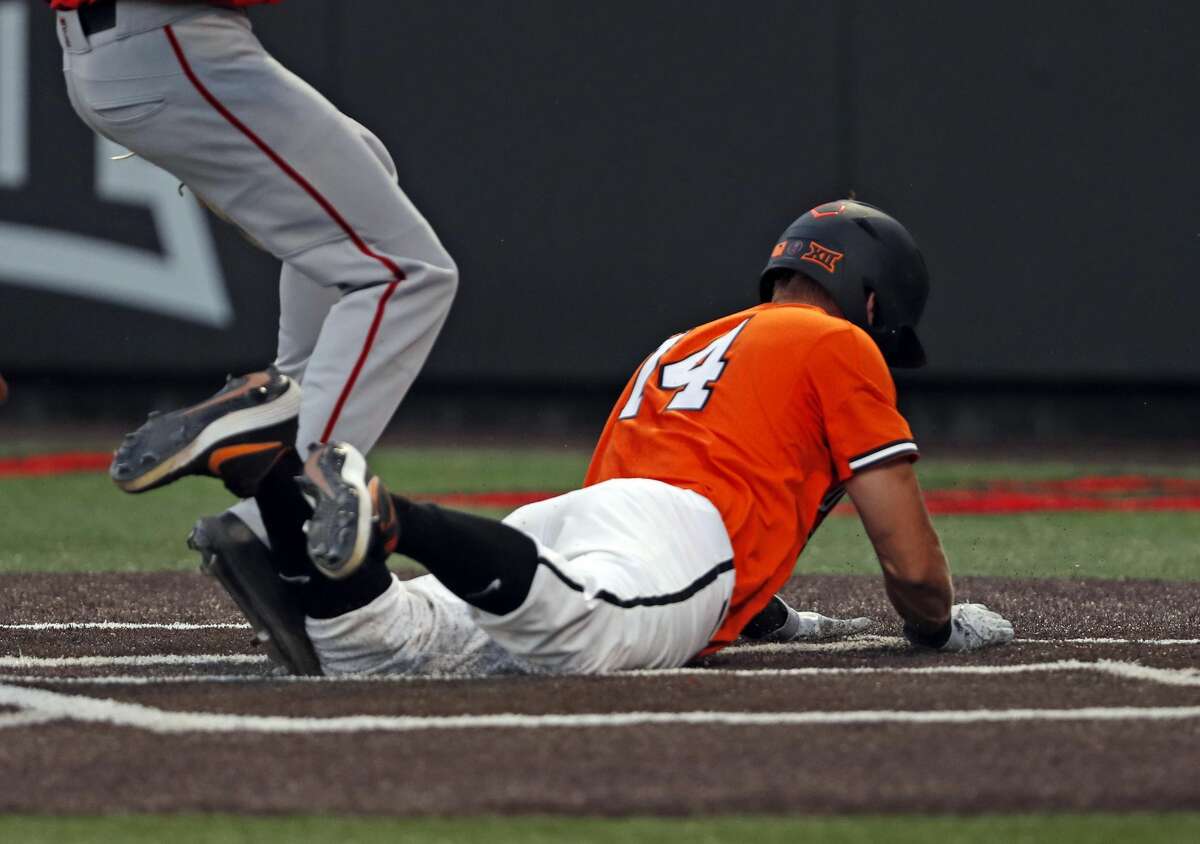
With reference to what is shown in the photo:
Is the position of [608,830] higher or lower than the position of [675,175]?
higher

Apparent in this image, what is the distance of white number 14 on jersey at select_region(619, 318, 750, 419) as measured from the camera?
4051 millimetres

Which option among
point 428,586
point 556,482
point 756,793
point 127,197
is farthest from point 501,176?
point 756,793

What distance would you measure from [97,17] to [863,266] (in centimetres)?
174

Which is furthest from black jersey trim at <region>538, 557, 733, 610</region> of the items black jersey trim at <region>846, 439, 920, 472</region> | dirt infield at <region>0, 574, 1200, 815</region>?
black jersey trim at <region>846, 439, 920, 472</region>

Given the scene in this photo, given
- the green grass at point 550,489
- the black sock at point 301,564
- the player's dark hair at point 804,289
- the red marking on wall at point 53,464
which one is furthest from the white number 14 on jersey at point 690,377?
the red marking on wall at point 53,464

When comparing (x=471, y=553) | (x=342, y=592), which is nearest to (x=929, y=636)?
(x=471, y=553)

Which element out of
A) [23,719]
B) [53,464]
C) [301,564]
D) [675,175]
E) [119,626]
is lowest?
[53,464]

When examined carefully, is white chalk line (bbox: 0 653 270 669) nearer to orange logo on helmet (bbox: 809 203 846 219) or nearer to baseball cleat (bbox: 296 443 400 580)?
baseball cleat (bbox: 296 443 400 580)

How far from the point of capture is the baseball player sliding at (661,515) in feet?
11.2

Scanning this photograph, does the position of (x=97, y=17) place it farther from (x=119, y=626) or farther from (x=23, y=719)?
(x=119, y=626)

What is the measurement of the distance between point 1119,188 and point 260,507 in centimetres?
915

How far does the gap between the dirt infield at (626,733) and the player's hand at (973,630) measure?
67 mm

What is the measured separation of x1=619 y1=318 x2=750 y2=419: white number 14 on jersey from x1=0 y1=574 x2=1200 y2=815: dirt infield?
56 centimetres

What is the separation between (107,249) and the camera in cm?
1234
